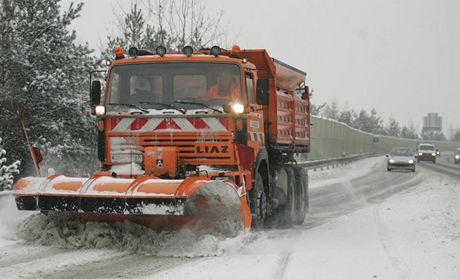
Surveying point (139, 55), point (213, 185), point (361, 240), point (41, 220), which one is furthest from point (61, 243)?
point (361, 240)

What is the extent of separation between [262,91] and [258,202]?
174 cm

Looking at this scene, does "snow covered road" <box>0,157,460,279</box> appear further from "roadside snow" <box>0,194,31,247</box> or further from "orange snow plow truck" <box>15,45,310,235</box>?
"orange snow plow truck" <box>15,45,310,235</box>

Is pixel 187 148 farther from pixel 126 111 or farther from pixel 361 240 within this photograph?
pixel 361 240

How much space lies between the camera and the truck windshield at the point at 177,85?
9633mm

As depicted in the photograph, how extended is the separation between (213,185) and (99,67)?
9125 mm

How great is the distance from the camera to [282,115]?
12.2 m

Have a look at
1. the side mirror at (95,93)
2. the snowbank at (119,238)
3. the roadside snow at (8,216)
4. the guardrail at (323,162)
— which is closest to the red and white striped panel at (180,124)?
the side mirror at (95,93)

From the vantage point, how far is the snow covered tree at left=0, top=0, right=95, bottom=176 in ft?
48.3

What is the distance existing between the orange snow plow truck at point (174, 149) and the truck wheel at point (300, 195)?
274cm

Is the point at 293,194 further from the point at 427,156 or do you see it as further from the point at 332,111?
the point at 332,111

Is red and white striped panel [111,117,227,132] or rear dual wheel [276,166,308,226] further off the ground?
red and white striped panel [111,117,227,132]

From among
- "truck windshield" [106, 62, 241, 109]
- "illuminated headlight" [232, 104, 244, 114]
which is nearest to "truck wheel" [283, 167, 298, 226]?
"truck windshield" [106, 62, 241, 109]

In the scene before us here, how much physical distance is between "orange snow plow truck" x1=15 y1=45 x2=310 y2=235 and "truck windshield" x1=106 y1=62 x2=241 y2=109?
14mm

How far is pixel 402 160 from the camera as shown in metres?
42.2
